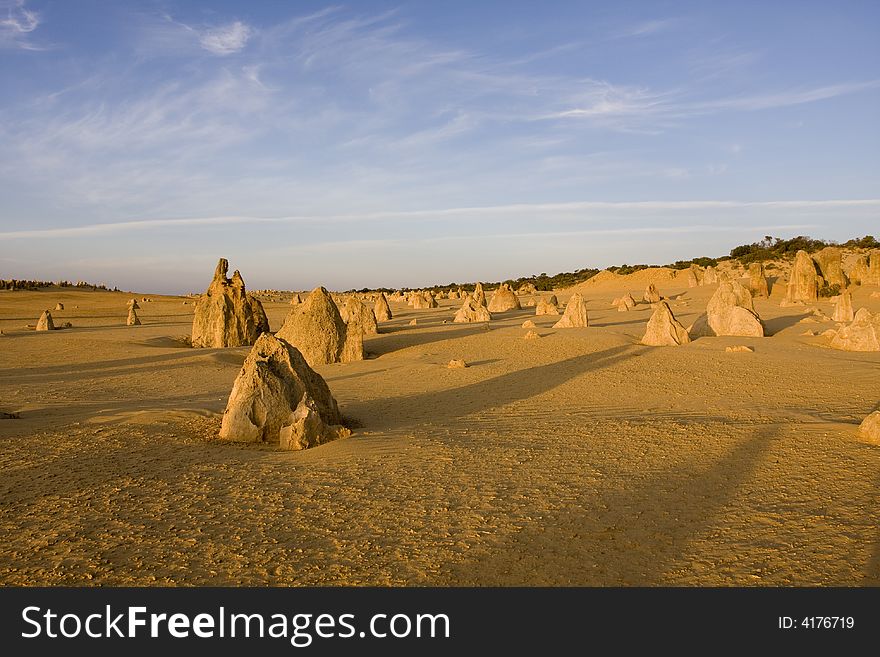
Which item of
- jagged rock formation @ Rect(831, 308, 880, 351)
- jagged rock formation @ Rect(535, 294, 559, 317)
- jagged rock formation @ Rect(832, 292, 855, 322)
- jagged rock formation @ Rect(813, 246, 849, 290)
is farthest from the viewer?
jagged rock formation @ Rect(813, 246, 849, 290)

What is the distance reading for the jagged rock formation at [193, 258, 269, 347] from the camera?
20.5 m

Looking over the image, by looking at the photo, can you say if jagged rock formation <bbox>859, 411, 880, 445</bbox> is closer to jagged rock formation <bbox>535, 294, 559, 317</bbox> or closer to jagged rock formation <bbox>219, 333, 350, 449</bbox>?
jagged rock formation <bbox>219, 333, 350, 449</bbox>

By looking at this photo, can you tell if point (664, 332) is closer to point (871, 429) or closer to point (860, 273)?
point (871, 429)

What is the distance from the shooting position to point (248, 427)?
7.48 meters

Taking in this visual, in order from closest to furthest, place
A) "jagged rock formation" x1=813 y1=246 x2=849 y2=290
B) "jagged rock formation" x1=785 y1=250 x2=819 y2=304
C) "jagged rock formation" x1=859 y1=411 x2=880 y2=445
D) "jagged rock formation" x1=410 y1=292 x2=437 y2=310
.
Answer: "jagged rock formation" x1=859 y1=411 x2=880 y2=445 → "jagged rock formation" x1=785 y1=250 x2=819 y2=304 → "jagged rock formation" x1=813 y1=246 x2=849 y2=290 → "jagged rock formation" x1=410 y1=292 x2=437 y2=310

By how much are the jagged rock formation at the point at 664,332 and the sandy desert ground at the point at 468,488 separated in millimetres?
5133

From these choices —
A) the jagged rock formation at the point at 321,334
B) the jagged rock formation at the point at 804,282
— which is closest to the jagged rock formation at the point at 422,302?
the jagged rock formation at the point at 804,282

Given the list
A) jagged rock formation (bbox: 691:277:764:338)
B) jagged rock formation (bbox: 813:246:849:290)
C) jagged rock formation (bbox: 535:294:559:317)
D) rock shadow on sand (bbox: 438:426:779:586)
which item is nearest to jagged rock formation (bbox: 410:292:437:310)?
jagged rock formation (bbox: 535:294:559:317)

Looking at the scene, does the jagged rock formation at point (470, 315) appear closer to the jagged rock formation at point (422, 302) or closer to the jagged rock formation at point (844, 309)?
the jagged rock formation at point (844, 309)

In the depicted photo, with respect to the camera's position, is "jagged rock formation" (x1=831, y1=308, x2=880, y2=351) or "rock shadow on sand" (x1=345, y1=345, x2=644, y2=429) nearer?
"rock shadow on sand" (x1=345, y1=345, x2=644, y2=429)

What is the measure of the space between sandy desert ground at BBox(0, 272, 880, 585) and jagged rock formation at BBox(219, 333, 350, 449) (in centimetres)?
33

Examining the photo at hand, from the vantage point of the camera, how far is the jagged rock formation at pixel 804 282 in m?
31.4

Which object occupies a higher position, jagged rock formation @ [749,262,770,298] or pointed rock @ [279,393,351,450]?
jagged rock formation @ [749,262,770,298]
